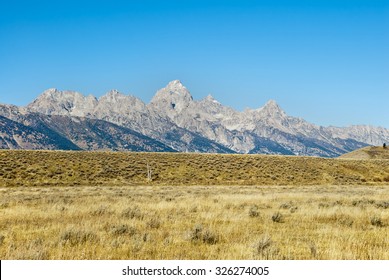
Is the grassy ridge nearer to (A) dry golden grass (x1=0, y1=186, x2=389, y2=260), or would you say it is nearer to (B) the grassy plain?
(B) the grassy plain

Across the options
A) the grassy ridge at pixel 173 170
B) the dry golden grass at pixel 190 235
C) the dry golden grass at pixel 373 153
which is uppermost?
the dry golden grass at pixel 373 153

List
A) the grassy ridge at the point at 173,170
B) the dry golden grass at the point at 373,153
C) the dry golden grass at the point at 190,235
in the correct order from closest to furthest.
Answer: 1. the dry golden grass at the point at 190,235
2. the grassy ridge at the point at 173,170
3. the dry golden grass at the point at 373,153

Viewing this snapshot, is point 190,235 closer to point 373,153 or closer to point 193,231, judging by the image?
point 193,231

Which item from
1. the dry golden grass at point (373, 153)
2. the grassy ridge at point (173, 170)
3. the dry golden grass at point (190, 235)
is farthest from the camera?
the dry golden grass at point (373, 153)

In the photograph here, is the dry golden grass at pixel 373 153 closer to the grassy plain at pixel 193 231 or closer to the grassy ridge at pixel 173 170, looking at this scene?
the grassy ridge at pixel 173 170

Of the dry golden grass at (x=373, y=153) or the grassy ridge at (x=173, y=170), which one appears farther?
the dry golden grass at (x=373, y=153)

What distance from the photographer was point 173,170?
70.2 metres

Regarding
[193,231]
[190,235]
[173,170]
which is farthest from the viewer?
[173,170]

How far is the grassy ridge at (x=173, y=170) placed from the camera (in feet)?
196

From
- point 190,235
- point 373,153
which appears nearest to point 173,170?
point 190,235

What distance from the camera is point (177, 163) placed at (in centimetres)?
7500

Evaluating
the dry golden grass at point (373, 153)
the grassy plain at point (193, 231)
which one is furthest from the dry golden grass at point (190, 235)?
the dry golden grass at point (373, 153)

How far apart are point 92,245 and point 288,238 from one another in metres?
5.89
